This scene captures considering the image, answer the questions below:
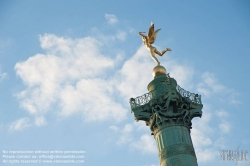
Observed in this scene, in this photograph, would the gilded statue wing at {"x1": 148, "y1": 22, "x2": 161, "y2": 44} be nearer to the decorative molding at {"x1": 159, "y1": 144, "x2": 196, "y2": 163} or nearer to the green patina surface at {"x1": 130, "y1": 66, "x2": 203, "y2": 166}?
the green patina surface at {"x1": 130, "y1": 66, "x2": 203, "y2": 166}

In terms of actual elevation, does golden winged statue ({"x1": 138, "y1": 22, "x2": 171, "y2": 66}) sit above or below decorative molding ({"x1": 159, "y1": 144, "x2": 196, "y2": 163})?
above

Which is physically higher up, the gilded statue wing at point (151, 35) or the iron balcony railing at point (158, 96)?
the gilded statue wing at point (151, 35)

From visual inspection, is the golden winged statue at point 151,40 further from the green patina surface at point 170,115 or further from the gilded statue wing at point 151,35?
the green patina surface at point 170,115

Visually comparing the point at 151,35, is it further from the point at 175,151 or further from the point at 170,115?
the point at 175,151

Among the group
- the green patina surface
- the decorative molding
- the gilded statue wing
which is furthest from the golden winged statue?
the decorative molding

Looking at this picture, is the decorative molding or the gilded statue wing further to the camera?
the gilded statue wing

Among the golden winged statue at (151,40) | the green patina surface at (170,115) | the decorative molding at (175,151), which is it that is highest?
the golden winged statue at (151,40)

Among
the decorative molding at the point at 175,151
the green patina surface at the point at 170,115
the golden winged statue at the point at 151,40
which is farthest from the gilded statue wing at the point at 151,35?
the decorative molding at the point at 175,151

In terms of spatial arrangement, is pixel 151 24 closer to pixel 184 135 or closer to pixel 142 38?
pixel 142 38

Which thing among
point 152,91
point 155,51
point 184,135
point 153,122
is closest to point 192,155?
point 184,135

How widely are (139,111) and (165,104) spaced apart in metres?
2.16

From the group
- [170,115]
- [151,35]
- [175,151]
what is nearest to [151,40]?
[151,35]

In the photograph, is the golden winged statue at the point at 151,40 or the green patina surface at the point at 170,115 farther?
the golden winged statue at the point at 151,40

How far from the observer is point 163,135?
31531mm
